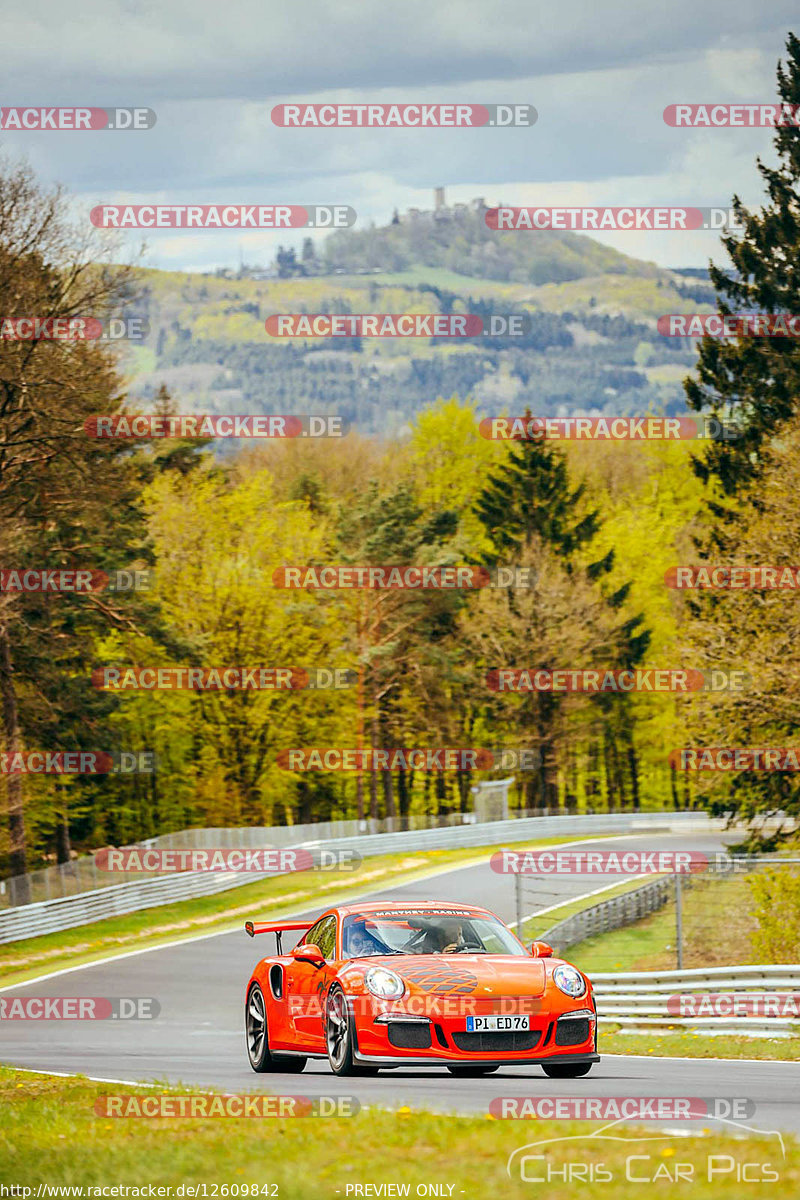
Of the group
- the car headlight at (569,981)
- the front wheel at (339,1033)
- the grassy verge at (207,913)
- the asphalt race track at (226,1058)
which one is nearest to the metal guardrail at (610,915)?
the asphalt race track at (226,1058)

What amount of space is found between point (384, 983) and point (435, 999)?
1.29ft

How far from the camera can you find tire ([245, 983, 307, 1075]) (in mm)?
13484

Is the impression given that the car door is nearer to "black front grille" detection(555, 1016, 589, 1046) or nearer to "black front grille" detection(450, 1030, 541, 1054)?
"black front grille" detection(450, 1030, 541, 1054)

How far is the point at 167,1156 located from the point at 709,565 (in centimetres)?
3064

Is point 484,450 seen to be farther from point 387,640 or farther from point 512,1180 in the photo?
point 512,1180

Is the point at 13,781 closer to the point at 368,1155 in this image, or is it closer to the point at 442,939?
the point at 442,939

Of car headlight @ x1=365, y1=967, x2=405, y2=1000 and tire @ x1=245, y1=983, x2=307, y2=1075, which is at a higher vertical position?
car headlight @ x1=365, y1=967, x2=405, y2=1000

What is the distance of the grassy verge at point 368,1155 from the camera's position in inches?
280

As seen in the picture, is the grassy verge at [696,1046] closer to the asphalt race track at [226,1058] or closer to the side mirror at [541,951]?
the asphalt race track at [226,1058]

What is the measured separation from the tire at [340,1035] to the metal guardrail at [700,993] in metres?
7.54

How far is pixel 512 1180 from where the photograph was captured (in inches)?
282

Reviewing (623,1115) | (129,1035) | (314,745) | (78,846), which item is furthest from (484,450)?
(623,1115)

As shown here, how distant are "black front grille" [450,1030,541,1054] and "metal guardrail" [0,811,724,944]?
94.8 ft

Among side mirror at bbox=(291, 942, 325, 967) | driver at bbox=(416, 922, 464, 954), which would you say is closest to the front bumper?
driver at bbox=(416, 922, 464, 954)
